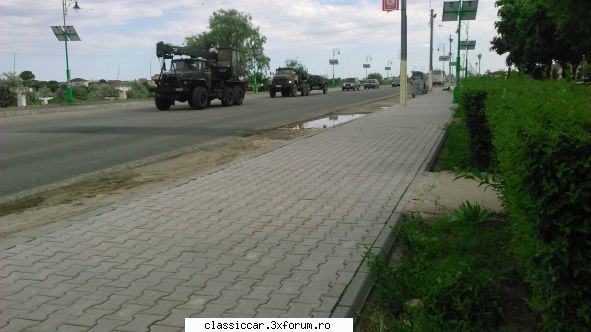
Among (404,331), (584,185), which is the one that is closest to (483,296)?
(404,331)

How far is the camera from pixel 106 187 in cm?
905

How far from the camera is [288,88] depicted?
45.2 m

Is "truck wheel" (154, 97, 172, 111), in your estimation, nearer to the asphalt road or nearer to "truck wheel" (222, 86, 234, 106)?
"truck wheel" (222, 86, 234, 106)

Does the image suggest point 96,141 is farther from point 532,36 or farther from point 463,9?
point 532,36

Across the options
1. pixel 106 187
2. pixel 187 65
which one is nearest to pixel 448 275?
pixel 106 187

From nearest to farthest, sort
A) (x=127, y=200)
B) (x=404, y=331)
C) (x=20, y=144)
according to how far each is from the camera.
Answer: (x=404, y=331)
(x=127, y=200)
(x=20, y=144)

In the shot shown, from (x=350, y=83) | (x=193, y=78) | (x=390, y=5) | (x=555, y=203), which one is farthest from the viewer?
(x=350, y=83)

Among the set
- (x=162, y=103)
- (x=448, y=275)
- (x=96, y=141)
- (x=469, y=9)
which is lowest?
(x=448, y=275)

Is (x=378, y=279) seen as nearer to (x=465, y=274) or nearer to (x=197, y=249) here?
(x=465, y=274)

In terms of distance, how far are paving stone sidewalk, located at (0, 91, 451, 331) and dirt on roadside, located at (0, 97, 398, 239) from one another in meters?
0.85

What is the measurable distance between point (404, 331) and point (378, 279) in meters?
0.85

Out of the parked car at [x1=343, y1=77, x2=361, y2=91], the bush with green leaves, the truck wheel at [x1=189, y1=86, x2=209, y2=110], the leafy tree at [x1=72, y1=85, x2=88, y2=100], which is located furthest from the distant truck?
the bush with green leaves

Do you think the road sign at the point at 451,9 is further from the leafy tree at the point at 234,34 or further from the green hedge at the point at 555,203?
the leafy tree at the point at 234,34

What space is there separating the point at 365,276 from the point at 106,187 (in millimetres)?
5885
